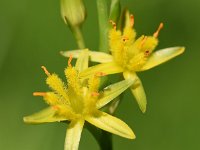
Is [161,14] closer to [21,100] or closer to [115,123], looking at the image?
[21,100]

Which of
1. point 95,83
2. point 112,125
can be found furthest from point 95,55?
point 112,125

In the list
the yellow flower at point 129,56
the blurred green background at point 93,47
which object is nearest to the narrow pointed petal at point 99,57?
the yellow flower at point 129,56

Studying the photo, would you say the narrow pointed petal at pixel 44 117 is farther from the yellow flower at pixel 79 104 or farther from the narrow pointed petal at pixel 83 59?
the narrow pointed petal at pixel 83 59

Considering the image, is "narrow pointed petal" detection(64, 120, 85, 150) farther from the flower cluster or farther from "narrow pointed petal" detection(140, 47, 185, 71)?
"narrow pointed petal" detection(140, 47, 185, 71)

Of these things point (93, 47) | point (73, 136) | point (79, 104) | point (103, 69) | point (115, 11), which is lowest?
point (73, 136)

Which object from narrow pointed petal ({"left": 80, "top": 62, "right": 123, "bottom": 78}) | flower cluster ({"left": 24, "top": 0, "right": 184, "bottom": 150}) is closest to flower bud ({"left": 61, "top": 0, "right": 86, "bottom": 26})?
flower cluster ({"left": 24, "top": 0, "right": 184, "bottom": 150})

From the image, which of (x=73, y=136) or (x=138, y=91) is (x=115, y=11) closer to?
(x=138, y=91)

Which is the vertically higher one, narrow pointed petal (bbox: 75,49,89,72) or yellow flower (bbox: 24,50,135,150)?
narrow pointed petal (bbox: 75,49,89,72)
